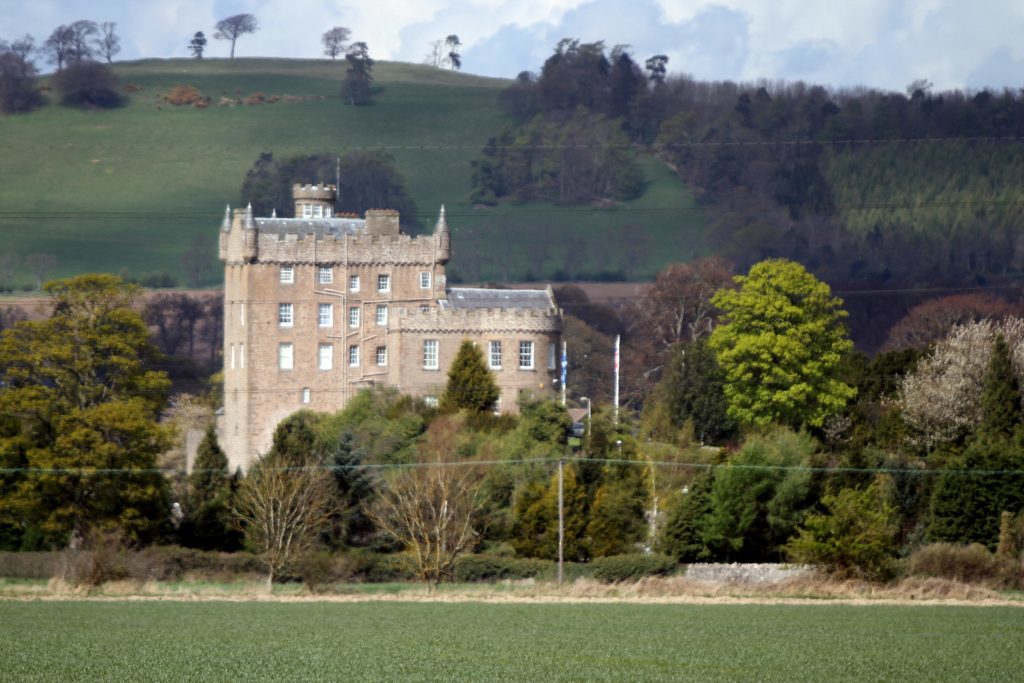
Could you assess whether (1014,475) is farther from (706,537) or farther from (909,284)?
(909,284)

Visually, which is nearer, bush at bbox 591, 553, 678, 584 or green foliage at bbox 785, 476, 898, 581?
green foliage at bbox 785, 476, 898, 581

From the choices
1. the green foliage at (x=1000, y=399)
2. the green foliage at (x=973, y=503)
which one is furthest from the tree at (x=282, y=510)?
the green foliage at (x=1000, y=399)

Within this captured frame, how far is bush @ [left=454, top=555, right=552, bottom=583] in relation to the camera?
176 ft

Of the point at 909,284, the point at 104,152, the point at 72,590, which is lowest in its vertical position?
the point at 72,590

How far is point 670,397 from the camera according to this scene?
7862cm

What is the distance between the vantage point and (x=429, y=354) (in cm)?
7850

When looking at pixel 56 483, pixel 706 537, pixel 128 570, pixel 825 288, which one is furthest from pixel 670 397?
pixel 128 570

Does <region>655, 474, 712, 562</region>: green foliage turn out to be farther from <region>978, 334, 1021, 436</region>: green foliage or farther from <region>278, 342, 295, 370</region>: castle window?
<region>278, 342, 295, 370</region>: castle window

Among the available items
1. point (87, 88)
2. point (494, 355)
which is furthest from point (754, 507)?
point (87, 88)

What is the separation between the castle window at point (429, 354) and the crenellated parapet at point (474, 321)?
407mm

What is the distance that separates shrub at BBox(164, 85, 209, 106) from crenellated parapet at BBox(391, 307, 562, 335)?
119 m

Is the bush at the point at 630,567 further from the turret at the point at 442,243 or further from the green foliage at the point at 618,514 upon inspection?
the turret at the point at 442,243

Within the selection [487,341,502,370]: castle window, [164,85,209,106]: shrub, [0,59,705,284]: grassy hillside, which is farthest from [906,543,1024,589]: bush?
[164,85,209,106]: shrub

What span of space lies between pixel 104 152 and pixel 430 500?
126394 mm
